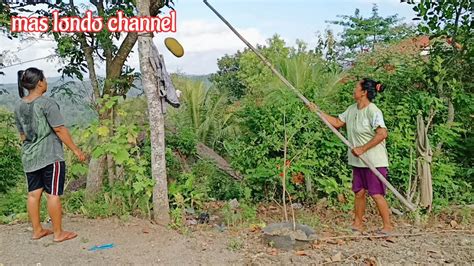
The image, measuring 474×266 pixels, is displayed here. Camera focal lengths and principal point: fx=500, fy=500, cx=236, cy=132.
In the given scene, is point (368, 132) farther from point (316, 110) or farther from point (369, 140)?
point (316, 110)

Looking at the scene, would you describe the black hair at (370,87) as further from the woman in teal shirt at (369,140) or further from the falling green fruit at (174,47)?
the falling green fruit at (174,47)

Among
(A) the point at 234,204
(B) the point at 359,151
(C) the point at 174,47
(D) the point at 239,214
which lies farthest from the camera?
(A) the point at 234,204

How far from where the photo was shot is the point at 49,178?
4551mm

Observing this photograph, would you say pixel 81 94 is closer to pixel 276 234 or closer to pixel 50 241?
pixel 50 241

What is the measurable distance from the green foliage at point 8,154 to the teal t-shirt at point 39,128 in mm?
2773

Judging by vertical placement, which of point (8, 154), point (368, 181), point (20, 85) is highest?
point (20, 85)

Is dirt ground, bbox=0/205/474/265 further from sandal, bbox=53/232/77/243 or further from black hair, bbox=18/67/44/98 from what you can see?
black hair, bbox=18/67/44/98

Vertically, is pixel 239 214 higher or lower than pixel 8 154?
lower

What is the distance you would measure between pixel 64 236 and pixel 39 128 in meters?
1.02

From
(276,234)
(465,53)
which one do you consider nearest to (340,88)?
(465,53)

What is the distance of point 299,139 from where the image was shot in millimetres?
6242

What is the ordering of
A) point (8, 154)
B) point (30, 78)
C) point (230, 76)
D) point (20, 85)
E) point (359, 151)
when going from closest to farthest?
point (30, 78) → point (20, 85) → point (359, 151) → point (8, 154) → point (230, 76)

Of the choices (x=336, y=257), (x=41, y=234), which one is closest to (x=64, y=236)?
(x=41, y=234)

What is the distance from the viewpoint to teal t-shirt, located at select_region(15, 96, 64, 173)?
14.8 ft
